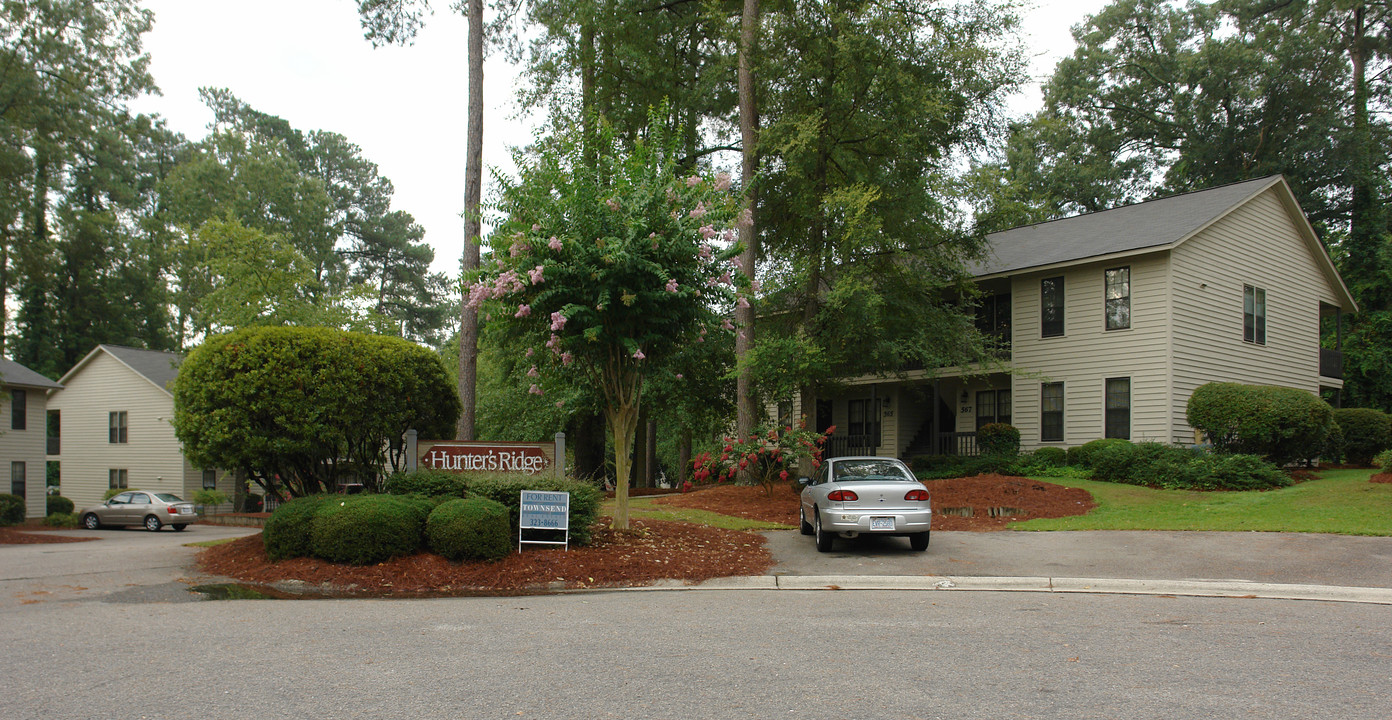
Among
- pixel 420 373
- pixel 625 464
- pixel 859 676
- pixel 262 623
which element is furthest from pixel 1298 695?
pixel 420 373

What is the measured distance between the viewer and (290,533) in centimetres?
1114

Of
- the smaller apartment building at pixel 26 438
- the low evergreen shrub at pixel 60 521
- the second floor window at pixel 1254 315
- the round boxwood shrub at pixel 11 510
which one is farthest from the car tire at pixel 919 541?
the smaller apartment building at pixel 26 438

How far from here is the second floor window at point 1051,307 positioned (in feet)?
80.2

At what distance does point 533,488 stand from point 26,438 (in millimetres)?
30735

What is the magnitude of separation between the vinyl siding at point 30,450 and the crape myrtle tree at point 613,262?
29357mm

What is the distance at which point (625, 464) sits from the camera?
12852 mm

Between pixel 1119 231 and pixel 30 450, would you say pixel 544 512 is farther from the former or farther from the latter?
pixel 30 450

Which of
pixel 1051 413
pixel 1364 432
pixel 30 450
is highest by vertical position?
pixel 1051 413

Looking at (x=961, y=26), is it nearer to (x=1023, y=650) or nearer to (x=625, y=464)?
(x=625, y=464)

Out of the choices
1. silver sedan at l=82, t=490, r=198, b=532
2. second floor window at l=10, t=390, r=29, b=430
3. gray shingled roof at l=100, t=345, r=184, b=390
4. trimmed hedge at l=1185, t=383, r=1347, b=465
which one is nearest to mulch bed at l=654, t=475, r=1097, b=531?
trimmed hedge at l=1185, t=383, r=1347, b=465

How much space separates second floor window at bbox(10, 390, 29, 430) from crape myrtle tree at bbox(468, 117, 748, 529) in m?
29.4

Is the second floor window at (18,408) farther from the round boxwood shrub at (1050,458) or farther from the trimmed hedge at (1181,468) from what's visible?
the trimmed hedge at (1181,468)

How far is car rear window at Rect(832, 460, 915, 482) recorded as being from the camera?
12422mm

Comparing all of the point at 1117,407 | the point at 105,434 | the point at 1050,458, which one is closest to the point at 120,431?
the point at 105,434
